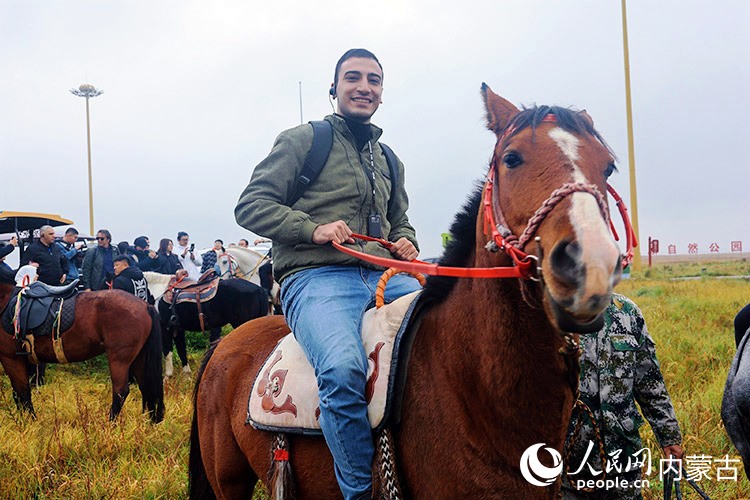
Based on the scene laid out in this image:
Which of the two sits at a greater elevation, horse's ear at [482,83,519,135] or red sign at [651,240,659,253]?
horse's ear at [482,83,519,135]

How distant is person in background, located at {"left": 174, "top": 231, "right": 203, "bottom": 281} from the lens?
45.0ft

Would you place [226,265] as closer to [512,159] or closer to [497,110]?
[497,110]

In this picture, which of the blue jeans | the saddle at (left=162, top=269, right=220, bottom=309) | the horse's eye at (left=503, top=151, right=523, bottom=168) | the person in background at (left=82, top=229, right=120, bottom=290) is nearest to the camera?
the horse's eye at (left=503, top=151, right=523, bottom=168)

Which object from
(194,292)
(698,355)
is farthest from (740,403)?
(194,292)

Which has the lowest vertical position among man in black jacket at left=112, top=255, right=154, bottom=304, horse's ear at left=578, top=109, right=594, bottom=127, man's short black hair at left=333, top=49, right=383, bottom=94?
man in black jacket at left=112, top=255, right=154, bottom=304

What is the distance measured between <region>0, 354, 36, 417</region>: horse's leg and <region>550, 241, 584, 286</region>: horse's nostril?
288 inches

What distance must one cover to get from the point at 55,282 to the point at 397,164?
28.8 feet

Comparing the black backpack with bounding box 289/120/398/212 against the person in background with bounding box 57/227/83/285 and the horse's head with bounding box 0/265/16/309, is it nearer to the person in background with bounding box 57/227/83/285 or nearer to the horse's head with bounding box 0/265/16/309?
the horse's head with bounding box 0/265/16/309

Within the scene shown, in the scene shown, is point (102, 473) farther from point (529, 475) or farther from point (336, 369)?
point (529, 475)

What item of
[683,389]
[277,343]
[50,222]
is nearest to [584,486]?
[277,343]

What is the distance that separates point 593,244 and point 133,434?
5.26 m

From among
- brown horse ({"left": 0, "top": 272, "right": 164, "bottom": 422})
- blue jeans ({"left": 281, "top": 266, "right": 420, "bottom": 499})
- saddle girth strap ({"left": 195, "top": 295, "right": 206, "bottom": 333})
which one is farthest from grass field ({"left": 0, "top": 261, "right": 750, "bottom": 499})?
blue jeans ({"left": 281, "top": 266, "right": 420, "bottom": 499})

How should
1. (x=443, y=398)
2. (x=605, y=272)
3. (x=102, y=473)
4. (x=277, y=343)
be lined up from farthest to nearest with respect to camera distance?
(x=102, y=473)
(x=277, y=343)
(x=443, y=398)
(x=605, y=272)

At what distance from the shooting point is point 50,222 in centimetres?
1416
